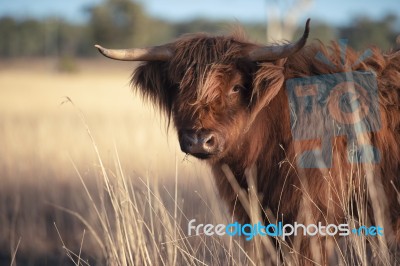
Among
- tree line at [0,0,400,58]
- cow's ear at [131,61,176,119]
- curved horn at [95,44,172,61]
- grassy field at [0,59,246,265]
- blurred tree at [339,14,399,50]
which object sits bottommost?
tree line at [0,0,400,58]

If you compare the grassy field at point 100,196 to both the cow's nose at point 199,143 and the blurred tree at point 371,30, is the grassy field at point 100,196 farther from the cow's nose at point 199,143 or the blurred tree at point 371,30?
the blurred tree at point 371,30

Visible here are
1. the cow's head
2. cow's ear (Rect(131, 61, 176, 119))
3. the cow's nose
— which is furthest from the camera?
cow's ear (Rect(131, 61, 176, 119))

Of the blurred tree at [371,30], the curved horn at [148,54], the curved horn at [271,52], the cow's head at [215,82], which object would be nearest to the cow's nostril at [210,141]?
the cow's head at [215,82]

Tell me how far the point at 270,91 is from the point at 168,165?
4.48 meters

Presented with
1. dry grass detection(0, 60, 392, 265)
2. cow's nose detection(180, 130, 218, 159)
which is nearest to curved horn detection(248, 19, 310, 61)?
cow's nose detection(180, 130, 218, 159)

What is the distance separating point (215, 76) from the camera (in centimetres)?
394

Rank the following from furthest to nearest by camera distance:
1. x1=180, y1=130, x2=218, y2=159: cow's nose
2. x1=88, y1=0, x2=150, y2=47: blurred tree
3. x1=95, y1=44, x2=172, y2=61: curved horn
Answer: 1. x1=88, y1=0, x2=150, y2=47: blurred tree
2. x1=95, y1=44, x2=172, y2=61: curved horn
3. x1=180, y1=130, x2=218, y2=159: cow's nose

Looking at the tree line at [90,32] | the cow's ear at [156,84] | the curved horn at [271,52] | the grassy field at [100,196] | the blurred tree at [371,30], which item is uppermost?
the curved horn at [271,52]

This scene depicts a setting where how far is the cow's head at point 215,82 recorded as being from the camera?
12.5 ft

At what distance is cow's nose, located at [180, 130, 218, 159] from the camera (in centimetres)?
372

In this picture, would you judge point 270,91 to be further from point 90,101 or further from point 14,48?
point 14,48

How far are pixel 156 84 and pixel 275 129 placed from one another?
1.08 meters

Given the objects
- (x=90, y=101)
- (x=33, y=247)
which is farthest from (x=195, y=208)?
(x=90, y=101)

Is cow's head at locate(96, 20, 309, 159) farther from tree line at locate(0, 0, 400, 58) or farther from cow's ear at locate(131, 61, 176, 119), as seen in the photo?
tree line at locate(0, 0, 400, 58)
